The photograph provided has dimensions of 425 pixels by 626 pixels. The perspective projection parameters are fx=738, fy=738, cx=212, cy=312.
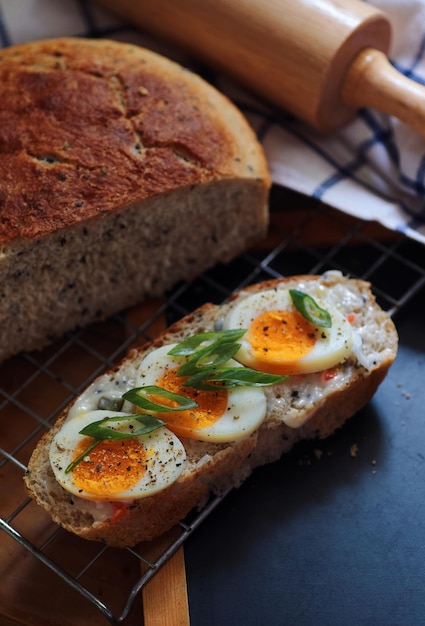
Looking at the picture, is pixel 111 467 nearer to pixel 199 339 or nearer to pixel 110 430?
pixel 110 430

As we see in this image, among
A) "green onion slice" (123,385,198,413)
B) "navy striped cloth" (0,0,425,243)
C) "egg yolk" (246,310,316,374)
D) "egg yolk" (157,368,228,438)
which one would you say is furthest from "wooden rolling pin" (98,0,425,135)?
"green onion slice" (123,385,198,413)

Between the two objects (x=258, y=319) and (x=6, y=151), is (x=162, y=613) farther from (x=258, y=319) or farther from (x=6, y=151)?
(x=6, y=151)

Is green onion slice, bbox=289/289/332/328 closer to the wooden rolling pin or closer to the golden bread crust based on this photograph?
the golden bread crust

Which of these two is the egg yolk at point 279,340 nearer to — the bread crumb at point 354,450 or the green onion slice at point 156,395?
the green onion slice at point 156,395

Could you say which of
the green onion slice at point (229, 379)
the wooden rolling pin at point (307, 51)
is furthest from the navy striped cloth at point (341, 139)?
the green onion slice at point (229, 379)

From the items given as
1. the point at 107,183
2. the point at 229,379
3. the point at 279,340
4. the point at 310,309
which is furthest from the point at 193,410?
the point at 107,183

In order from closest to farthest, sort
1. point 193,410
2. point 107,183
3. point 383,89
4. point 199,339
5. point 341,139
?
point 193,410 < point 199,339 < point 107,183 < point 383,89 < point 341,139
